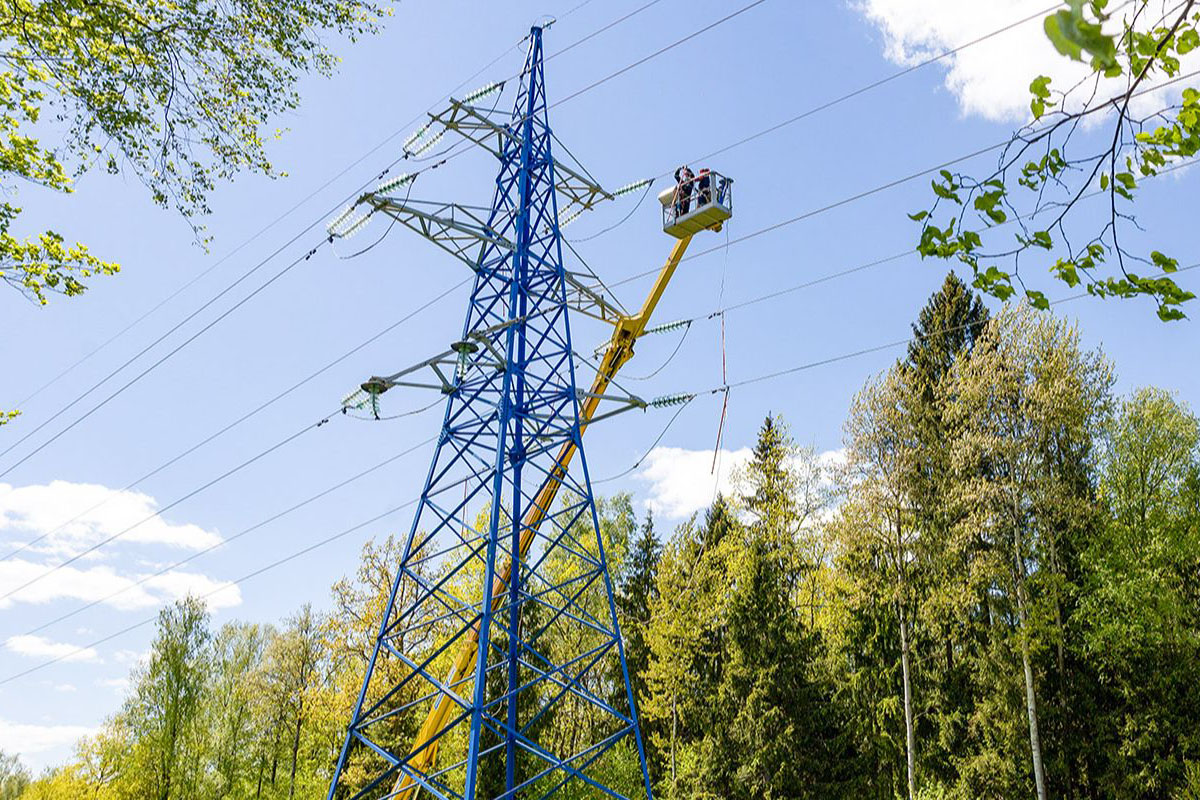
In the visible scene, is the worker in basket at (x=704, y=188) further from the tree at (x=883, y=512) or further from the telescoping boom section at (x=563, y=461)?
the tree at (x=883, y=512)

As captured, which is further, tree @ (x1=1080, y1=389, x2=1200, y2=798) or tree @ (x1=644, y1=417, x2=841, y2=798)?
tree @ (x1=644, y1=417, x2=841, y2=798)

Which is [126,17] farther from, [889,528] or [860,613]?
[860,613]

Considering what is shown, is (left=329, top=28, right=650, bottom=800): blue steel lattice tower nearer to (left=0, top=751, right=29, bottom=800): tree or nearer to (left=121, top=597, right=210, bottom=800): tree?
(left=121, top=597, right=210, bottom=800): tree

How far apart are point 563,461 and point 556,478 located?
1730 millimetres

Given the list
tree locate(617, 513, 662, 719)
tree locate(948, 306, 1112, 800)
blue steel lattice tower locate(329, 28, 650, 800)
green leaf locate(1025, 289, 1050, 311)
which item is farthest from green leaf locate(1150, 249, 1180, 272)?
tree locate(617, 513, 662, 719)

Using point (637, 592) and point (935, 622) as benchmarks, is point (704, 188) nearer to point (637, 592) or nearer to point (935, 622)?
point (935, 622)

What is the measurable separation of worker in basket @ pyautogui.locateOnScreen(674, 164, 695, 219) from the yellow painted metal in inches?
18.8

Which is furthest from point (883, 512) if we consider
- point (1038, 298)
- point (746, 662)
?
point (1038, 298)

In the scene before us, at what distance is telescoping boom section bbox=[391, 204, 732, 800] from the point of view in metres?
12.4

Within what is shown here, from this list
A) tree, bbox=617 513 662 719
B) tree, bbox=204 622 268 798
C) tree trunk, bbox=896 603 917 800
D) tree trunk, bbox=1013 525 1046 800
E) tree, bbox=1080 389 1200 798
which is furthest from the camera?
tree, bbox=204 622 268 798

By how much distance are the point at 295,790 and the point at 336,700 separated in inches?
234

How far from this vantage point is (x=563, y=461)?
13.4m

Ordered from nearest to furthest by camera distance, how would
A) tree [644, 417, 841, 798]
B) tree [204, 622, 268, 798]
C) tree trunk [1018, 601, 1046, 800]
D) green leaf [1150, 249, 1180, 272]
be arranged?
green leaf [1150, 249, 1180, 272] < tree trunk [1018, 601, 1046, 800] < tree [644, 417, 841, 798] < tree [204, 622, 268, 798]

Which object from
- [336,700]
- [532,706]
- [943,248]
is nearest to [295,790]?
[336,700]
